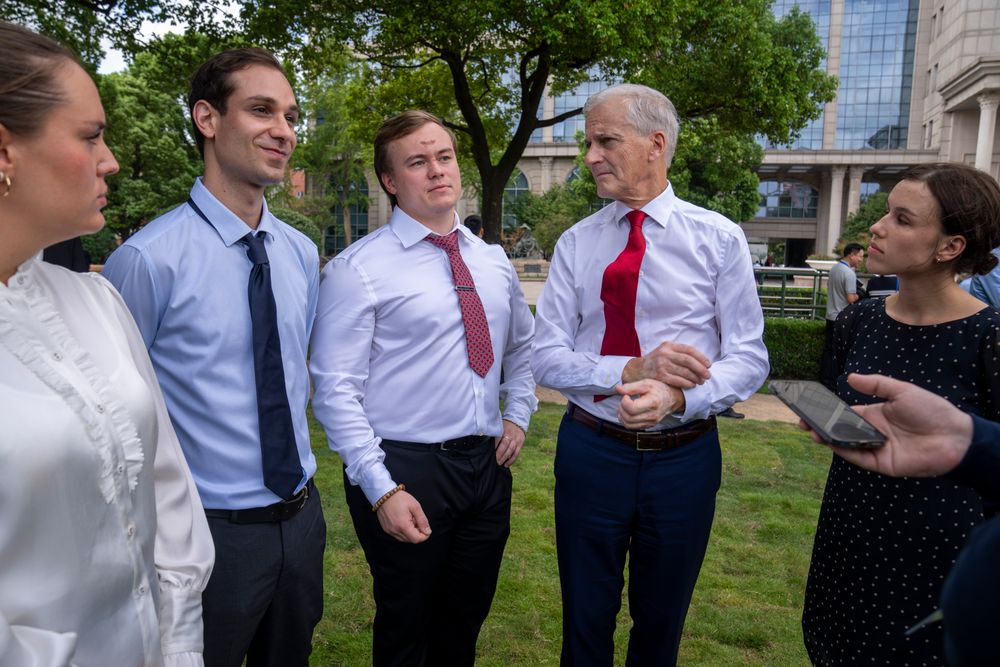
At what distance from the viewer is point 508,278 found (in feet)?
11.1

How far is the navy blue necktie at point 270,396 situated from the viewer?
2.41 meters

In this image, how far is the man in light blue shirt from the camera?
7.70 ft

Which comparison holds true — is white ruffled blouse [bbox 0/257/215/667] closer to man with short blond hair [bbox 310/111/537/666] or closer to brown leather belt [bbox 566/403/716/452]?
man with short blond hair [bbox 310/111/537/666]

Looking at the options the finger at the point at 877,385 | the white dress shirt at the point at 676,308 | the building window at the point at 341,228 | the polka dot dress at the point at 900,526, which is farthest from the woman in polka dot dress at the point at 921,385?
the building window at the point at 341,228

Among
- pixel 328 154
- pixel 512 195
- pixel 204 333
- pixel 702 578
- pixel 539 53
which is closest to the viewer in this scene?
pixel 204 333

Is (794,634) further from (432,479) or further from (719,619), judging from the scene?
(432,479)

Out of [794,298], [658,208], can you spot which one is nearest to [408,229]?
[658,208]

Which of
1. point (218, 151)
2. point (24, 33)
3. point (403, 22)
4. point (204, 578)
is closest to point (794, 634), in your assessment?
point (204, 578)

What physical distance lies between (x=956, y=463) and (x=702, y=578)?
3.58m

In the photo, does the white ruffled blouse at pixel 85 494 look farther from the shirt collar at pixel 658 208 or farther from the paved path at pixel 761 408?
the paved path at pixel 761 408

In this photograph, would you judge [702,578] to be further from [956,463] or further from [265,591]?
[956,463]

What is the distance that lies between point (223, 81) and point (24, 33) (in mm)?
942

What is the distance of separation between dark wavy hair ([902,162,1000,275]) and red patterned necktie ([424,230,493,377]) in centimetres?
177

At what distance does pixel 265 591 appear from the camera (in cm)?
245
